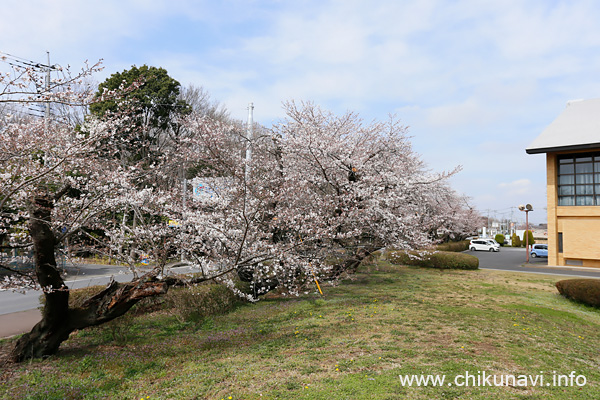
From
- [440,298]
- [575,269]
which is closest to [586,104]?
[575,269]

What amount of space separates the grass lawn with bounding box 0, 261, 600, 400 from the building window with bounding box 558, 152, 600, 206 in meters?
15.8

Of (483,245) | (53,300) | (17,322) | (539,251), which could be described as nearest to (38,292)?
(17,322)

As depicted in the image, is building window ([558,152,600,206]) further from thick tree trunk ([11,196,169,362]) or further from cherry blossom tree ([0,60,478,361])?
thick tree trunk ([11,196,169,362])

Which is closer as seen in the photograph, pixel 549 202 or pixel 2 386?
pixel 2 386

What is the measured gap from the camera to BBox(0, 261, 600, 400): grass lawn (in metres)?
4.72

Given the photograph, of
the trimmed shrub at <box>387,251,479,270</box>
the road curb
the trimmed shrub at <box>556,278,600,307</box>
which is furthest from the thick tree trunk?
the trimmed shrub at <box>387,251,479,270</box>

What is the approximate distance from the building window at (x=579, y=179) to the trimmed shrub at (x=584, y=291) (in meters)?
14.3

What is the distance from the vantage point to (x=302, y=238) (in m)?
10.1

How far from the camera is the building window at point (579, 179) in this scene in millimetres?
22750

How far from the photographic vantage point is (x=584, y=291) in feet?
37.5

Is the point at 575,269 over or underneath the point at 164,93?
underneath

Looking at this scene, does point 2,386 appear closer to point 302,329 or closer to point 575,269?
point 302,329

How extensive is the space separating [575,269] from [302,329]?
2209cm

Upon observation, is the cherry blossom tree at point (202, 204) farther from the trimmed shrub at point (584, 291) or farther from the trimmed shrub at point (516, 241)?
the trimmed shrub at point (516, 241)
